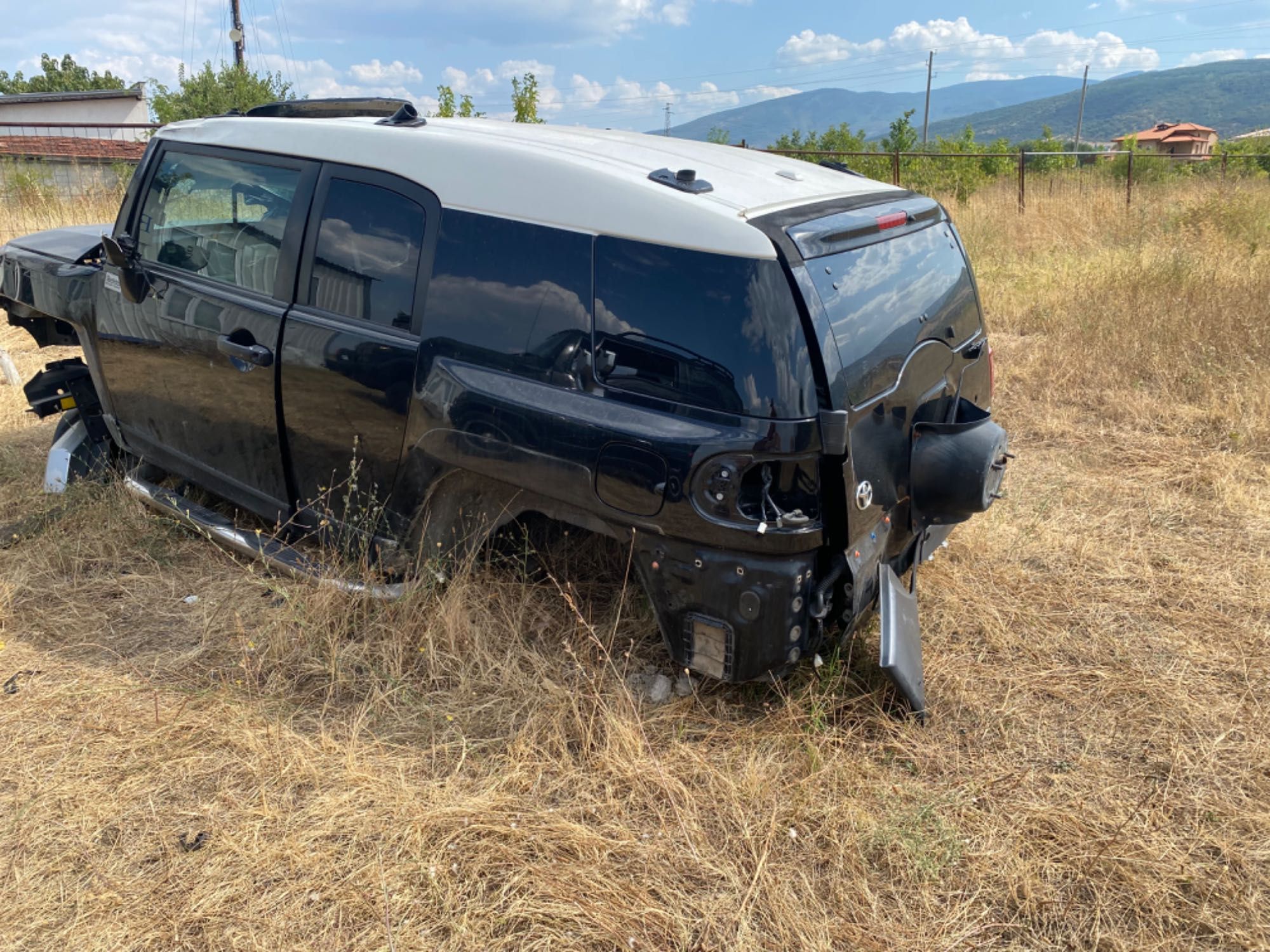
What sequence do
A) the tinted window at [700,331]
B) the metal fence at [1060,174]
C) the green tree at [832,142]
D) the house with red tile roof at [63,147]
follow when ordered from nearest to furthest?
the tinted window at [700,331] → the house with red tile roof at [63,147] → the metal fence at [1060,174] → the green tree at [832,142]

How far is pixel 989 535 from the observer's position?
4.05 metres

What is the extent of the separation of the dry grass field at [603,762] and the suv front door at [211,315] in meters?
0.47

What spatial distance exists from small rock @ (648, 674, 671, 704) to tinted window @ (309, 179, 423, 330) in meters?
1.44

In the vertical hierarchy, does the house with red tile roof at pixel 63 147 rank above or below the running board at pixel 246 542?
above

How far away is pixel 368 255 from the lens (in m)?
2.98

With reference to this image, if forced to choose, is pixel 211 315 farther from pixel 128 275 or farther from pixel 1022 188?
pixel 1022 188

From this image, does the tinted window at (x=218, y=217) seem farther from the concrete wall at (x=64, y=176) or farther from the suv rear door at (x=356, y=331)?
the concrete wall at (x=64, y=176)

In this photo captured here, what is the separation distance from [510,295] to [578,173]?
413mm

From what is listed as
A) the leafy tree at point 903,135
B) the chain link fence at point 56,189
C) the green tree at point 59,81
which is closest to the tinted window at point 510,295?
the chain link fence at point 56,189

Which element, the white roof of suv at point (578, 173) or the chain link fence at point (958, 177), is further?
the chain link fence at point (958, 177)

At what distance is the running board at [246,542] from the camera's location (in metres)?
3.15

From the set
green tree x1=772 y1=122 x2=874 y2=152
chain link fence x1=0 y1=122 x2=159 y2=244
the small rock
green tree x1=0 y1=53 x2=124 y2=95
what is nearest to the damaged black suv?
the small rock

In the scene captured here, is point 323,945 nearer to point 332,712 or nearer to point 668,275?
point 332,712

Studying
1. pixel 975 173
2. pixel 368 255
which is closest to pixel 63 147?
pixel 975 173
